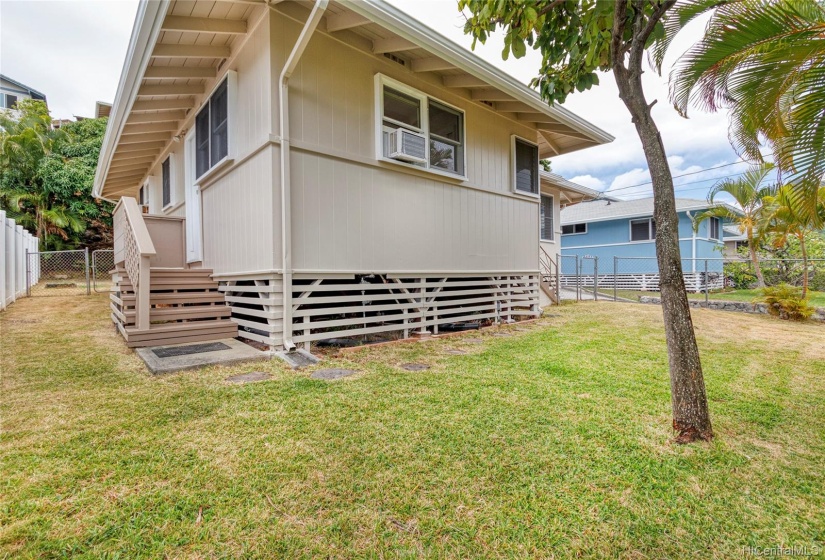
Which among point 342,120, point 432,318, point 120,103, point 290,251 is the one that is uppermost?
point 120,103

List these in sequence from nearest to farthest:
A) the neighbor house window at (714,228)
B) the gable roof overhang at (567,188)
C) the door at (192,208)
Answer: the door at (192,208) < the gable roof overhang at (567,188) < the neighbor house window at (714,228)

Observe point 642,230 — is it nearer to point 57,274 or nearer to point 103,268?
point 103,268

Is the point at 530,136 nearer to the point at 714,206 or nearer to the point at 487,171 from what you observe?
the point at 487,171

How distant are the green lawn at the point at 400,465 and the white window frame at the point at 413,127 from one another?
305cm

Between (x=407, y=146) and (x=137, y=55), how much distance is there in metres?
3.27

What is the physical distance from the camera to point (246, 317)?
5387 millimetres

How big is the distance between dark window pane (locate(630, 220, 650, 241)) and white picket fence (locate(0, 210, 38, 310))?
18969mm

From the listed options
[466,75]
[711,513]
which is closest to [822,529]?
[711,513]

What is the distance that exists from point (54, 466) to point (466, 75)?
20.4ft

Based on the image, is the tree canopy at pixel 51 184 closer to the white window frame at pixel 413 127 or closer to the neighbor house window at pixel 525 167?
the white window frame at pixel 413 127

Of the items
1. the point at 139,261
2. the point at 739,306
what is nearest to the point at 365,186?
the point at 139,261

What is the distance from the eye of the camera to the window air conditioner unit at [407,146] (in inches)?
208

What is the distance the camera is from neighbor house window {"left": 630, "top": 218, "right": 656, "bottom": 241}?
15.5 metres

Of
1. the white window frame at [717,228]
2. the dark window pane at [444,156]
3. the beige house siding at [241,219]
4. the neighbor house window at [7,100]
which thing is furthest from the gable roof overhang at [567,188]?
the neighbor house window at [7,100]
